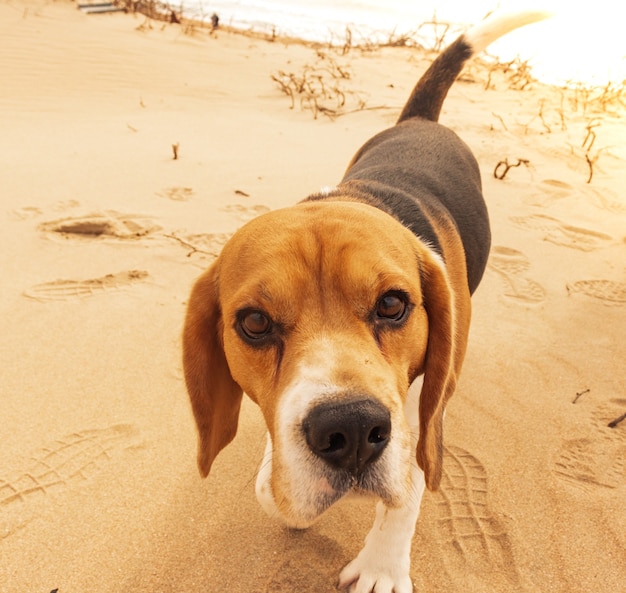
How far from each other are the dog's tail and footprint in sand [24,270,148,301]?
2.23 metres

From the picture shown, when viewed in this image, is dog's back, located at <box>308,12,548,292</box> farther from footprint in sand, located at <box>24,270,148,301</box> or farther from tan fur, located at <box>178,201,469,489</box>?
footprint in sand, located at <box>24,270,148,301</box>

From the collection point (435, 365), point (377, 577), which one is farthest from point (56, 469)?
point (435, 365)

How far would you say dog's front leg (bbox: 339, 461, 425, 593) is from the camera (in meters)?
2.08

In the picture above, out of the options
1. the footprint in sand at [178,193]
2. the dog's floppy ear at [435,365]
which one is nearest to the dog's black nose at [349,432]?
the dog's floppy ear at [435,365]

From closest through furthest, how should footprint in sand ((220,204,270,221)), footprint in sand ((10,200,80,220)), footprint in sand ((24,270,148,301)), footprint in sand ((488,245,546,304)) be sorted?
footprint in sand ((24,270,148,301)) → footprint in sand ((488,245,546,304)) → footprint in sand ((10,200,80,220)) → footprint in sand ((220,204,270,221))

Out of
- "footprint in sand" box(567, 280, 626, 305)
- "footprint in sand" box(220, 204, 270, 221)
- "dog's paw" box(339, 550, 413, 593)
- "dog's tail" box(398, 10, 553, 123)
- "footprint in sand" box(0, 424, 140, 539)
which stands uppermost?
"dog's tail" box(398, 10, 553, 123)

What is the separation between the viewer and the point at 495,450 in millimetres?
2686

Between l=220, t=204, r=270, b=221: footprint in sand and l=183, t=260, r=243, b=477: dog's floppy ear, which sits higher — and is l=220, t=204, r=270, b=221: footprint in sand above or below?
below

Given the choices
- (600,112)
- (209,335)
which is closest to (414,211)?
(209,335)

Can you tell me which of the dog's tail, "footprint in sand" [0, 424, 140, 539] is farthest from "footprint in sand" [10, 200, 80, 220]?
the dog's tail

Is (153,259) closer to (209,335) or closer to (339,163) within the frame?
(209,335)

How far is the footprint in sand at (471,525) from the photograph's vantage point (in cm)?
216

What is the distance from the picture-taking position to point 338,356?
1.65 m

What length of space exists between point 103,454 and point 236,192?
3284mm
